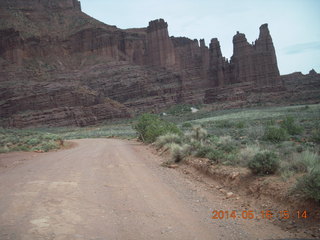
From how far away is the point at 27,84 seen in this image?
84188mm

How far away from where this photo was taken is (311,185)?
5.01 meters

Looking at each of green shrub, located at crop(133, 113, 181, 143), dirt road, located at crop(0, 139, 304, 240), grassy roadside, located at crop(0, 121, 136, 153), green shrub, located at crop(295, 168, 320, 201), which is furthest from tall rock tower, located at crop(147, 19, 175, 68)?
green shrub, located at crop(295, 168, 320, 201)

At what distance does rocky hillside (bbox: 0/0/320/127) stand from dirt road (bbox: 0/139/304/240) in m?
72.4

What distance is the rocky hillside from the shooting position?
81.6 metres

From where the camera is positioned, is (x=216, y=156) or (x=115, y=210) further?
(x=216, y=156)

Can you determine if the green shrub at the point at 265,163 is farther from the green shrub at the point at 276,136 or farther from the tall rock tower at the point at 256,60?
the tall rock tower at the point at 256,60

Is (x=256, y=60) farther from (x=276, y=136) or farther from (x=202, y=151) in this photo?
(x=202, y=151)

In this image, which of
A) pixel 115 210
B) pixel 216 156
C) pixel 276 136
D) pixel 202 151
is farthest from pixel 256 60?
pixel 115 210

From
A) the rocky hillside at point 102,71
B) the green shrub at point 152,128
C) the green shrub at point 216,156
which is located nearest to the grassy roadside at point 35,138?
Answer: the green shrub at point 152,128

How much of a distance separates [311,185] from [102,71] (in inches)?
4049

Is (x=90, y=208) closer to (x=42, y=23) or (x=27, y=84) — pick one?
(x=27, y=84)

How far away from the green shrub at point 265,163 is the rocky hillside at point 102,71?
74.3 m

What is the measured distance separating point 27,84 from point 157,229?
8925cm
